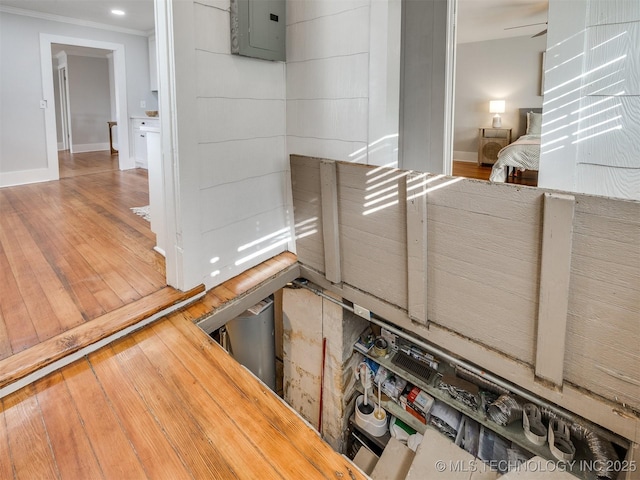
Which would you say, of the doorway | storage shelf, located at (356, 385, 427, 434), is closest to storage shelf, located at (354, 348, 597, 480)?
storage shelf, located at (356, 385, 427, 434)

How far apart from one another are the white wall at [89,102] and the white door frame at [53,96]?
10.7 ft

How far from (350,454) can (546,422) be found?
1492mm

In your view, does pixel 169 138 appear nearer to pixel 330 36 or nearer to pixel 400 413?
pixel 330 36

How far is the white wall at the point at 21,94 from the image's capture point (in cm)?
457

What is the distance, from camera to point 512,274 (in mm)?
1534

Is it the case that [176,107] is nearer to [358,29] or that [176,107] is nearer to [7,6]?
[358,29]

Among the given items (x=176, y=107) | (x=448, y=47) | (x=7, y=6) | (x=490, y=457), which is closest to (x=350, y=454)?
(x=490, y=457)

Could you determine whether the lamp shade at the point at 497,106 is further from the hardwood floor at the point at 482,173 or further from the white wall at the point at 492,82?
the hardwood floor at the point at 482,173

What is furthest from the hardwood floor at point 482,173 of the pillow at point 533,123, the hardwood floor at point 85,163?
the hardwood floor at point 85,163

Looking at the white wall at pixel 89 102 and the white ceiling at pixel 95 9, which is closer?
the white ceiling at pixel 95 9

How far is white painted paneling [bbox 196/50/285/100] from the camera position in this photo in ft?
6.35

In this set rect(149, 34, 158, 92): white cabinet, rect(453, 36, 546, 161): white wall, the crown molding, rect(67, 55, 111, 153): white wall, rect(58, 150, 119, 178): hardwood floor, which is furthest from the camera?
rect(67, 55, 111, 153): white wall

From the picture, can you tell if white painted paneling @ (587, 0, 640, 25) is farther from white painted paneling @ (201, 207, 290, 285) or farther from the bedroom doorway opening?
the bedroom doorway opening

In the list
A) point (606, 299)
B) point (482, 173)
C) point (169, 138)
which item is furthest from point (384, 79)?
point (482, 173)
